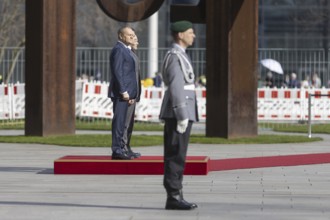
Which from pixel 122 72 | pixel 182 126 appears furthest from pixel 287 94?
pixel 182 126

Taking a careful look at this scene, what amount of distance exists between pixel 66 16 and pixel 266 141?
15.2ft

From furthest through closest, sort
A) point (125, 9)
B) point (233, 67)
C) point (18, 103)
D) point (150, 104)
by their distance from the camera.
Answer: point (150, 104) < point (18, 103) < point (233, 67) < point (125, 9)

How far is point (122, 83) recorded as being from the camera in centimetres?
1520

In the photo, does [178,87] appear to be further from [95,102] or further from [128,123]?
[95,102]

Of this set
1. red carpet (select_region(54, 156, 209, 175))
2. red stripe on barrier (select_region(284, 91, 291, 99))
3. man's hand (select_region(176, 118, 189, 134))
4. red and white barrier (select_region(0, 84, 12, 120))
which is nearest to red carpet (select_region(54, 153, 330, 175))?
red carpet (select_region(54, 156, 209, 175))

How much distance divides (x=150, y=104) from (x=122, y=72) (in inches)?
728

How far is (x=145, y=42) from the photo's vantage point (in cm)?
6750

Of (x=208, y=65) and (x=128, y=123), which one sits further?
(x=208, y=65)

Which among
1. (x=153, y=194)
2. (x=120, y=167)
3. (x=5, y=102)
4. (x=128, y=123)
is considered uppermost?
(x=5, y=102)

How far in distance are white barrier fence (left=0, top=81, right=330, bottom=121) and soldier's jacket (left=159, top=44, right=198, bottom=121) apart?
21.2m

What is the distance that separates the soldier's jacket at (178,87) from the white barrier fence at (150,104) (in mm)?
21160

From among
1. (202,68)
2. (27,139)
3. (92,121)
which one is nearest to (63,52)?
(27,139)

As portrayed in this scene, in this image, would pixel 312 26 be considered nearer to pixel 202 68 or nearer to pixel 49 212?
pixel 202 68

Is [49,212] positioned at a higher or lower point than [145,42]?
lower
